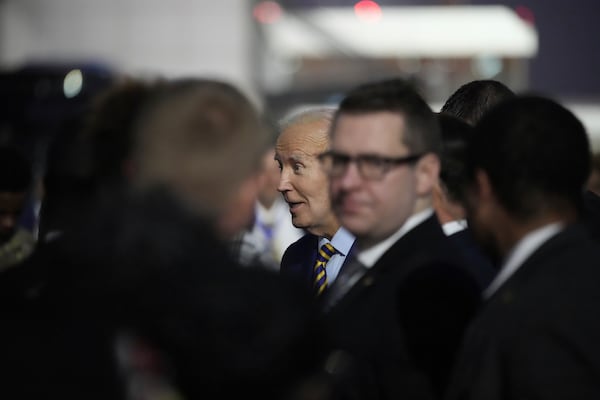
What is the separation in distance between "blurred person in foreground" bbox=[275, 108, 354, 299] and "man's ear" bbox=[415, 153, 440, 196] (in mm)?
1370

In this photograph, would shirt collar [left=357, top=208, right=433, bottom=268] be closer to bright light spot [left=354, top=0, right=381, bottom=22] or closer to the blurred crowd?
the blurred crowd

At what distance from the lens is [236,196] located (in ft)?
7.98

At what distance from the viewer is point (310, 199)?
5086 mm

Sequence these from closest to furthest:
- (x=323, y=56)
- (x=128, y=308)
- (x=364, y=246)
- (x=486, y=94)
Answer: (x=128, y=308) → (x=364, y=246) → (x=486, y=94) → (x=323, y=56)

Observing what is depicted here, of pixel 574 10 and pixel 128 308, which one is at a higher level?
pixel 128 308

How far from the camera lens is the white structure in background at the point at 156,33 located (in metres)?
24.3

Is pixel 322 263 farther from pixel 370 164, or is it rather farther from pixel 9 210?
pixel 9 210

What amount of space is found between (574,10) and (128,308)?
2235 cm

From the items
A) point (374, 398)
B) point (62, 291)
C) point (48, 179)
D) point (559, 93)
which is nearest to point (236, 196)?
point (62, 291)

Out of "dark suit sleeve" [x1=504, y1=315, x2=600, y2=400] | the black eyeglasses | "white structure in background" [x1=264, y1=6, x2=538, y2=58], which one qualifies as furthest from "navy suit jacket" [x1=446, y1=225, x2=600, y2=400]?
"white structure in background" [x1=264, y1=6, x2=538, y2=58]

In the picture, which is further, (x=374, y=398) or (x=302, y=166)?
(x=302, y=166)

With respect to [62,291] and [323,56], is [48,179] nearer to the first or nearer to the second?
[62,291]

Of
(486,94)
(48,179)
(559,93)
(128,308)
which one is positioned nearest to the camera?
(128,308)

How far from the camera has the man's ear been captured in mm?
3396
